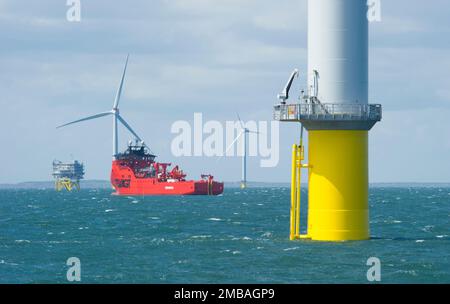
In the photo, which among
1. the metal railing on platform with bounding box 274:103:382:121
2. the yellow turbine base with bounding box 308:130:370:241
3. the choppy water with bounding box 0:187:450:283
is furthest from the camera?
the yellow turbine base with bounding box 308:130:370:241

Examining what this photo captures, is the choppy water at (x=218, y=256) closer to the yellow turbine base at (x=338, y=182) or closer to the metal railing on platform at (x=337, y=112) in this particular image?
the yellow turbine base at (x=338, y=182)

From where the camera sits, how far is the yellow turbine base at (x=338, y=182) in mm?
50438

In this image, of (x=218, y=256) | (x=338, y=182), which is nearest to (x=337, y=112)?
(x=338, y=182)

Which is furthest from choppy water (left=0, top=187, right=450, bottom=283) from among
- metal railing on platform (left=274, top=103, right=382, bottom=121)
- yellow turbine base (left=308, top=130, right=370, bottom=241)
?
metal railing on platform (left=274, top=103, right=382, bottom=121)

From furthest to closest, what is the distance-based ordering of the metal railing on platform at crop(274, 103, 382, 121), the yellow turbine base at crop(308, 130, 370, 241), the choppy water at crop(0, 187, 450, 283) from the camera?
the yellow turbine base at crop(308, 130, 370, 241), the metal railing on platform at crop(274, 103, 382, 121), the choppy water at crop(0, 187, 450, 283)

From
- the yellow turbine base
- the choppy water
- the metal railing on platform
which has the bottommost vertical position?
the choppy water

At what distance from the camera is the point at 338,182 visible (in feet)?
166

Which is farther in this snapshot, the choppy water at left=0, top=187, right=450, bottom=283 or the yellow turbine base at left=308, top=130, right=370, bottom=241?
the yellow turbine base at left=308, top=130, right=370, bottom=241

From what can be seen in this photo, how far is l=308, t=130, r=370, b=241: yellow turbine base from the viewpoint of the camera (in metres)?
50.4

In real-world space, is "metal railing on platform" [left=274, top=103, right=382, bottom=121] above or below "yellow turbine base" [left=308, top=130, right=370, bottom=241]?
above

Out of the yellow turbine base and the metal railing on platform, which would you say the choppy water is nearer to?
the yellow turbine base

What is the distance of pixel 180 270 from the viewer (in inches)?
1837
